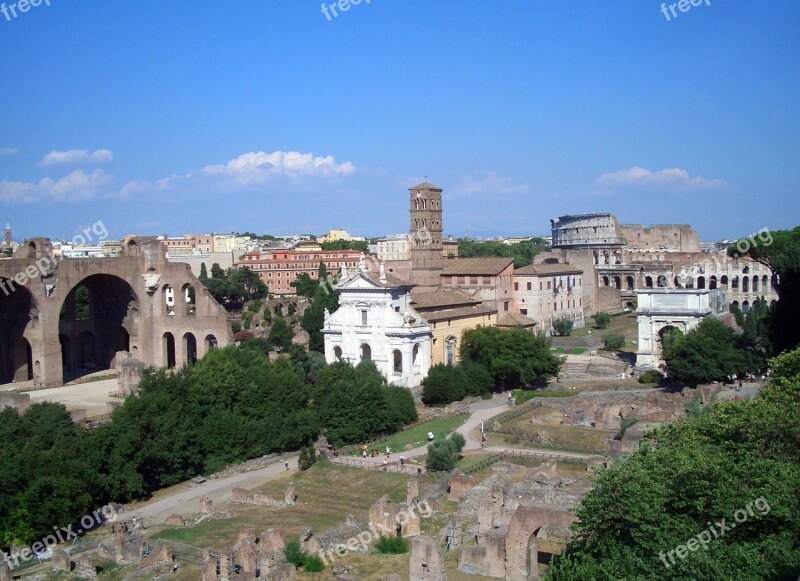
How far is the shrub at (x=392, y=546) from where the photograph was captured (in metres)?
24.2

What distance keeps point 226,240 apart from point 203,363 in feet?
373

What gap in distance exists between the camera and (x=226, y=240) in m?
151

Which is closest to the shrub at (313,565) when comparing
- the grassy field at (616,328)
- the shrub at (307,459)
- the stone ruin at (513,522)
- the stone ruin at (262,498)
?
the stone ruin at (513,522)

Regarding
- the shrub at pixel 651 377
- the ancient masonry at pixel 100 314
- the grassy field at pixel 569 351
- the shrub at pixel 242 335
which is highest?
the ancient masonry at pixel 100 314

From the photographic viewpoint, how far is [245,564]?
23031mm

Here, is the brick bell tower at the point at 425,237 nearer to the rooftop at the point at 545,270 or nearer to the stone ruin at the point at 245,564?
the rooftop at the point at 545,270

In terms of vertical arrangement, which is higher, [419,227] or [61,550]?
[419,227]

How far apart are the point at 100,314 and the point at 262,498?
33.4 m

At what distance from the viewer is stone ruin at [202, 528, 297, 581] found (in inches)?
862

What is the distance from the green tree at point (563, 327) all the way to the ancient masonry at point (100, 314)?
25.1m

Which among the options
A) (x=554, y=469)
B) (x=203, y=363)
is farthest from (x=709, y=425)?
(x=203, y=363)

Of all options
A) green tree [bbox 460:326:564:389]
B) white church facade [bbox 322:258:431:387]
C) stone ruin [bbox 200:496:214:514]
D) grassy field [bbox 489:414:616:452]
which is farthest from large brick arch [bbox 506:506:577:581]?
white church facade [bbox 322:258:431:387]

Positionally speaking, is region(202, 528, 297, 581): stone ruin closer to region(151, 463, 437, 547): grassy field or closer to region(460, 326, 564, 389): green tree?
region(151, 463, 437, 547): grassy field

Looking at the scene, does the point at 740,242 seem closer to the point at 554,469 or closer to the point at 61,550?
the point at 554,469
